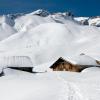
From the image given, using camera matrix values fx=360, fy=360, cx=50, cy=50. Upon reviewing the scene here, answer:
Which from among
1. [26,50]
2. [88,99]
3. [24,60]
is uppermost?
[26,50]

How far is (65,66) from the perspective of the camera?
70125mm

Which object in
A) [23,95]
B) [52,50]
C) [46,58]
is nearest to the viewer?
[23,95]

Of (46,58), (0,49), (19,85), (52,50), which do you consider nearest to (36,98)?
(19,85)

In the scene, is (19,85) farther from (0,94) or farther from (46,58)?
(46,58)

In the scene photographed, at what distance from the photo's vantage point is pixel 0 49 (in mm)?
196000

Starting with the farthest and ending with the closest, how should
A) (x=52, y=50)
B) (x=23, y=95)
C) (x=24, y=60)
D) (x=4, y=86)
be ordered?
(x=52, y=50), (x=24, y=60), (x=4, y=86), (x=23, y=95)

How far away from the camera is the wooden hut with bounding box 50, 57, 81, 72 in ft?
216

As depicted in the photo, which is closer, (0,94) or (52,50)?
(0,94)

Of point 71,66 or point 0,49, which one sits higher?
point 0,49

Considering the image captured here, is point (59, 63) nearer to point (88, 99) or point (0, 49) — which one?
point (88, 99)

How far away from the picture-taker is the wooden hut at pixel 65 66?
6589cm

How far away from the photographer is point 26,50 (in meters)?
185

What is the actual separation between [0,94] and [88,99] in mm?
6533

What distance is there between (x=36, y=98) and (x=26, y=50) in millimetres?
164111
